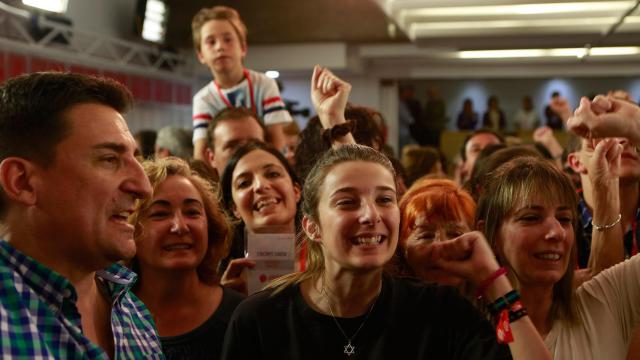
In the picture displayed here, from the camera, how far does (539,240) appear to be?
6.62ft

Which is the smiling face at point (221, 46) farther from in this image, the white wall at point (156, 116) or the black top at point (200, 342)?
the white wall at point (156, 116)

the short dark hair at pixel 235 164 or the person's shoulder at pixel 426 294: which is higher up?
the short dark hair at pixel 235 164

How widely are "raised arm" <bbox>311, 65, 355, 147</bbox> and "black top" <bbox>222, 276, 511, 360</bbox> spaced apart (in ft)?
3.01

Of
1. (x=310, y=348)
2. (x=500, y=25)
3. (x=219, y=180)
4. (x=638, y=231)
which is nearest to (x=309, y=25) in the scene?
(x=500, y=25)

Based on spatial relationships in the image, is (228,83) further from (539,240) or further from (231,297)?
(539,240)

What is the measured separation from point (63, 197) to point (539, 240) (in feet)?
4.18

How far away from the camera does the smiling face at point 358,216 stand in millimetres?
1787

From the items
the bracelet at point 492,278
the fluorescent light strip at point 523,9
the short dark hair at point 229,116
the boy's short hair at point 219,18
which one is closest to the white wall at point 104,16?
the fluorescent light strip at point 523,9

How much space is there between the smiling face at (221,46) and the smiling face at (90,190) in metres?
2.38

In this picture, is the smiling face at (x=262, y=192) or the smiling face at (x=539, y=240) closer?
the smiling face at (x=539, y=240)

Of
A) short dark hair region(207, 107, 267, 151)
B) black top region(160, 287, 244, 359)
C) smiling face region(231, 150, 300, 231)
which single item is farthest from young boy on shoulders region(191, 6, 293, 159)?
black top region(160, 287, 244, 359)

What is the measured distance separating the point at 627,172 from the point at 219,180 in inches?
64.9

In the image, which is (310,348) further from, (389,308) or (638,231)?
(638,231)

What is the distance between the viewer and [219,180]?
3.13 meters
